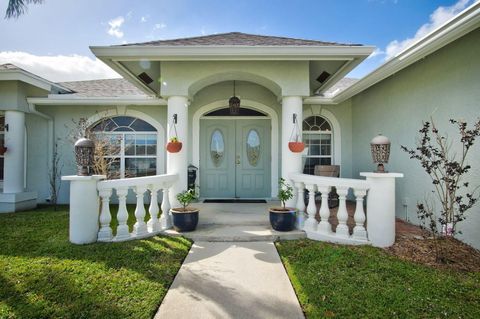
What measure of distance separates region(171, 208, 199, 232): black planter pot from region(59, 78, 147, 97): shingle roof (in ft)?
14.4

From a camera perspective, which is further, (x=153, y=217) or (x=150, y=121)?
(x=150, y=121)

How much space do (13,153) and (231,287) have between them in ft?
23.2

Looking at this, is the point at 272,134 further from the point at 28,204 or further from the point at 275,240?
the point at 28,204

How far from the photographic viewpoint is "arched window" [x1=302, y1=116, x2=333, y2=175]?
7641mm

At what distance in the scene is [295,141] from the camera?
4.83 m

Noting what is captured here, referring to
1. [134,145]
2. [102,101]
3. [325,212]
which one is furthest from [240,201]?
[102,101]

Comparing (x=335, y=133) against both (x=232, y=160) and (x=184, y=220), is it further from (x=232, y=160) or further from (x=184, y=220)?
(x=184, y=220)

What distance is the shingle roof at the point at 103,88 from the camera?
24.5 feet

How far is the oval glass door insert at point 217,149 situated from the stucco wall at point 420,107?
12.9 feet

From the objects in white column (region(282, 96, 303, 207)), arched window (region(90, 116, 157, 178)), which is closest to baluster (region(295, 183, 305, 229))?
white column (region(282, 96, 303, 207))

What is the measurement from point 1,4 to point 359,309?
9160 mm

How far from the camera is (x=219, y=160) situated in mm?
7418

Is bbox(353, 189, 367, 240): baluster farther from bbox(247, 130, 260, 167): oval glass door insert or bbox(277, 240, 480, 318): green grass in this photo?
bbox(247, 130, 260, 167): oval glass door insert

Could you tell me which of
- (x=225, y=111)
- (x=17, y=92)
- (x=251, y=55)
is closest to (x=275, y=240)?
(x=251, y=55)
